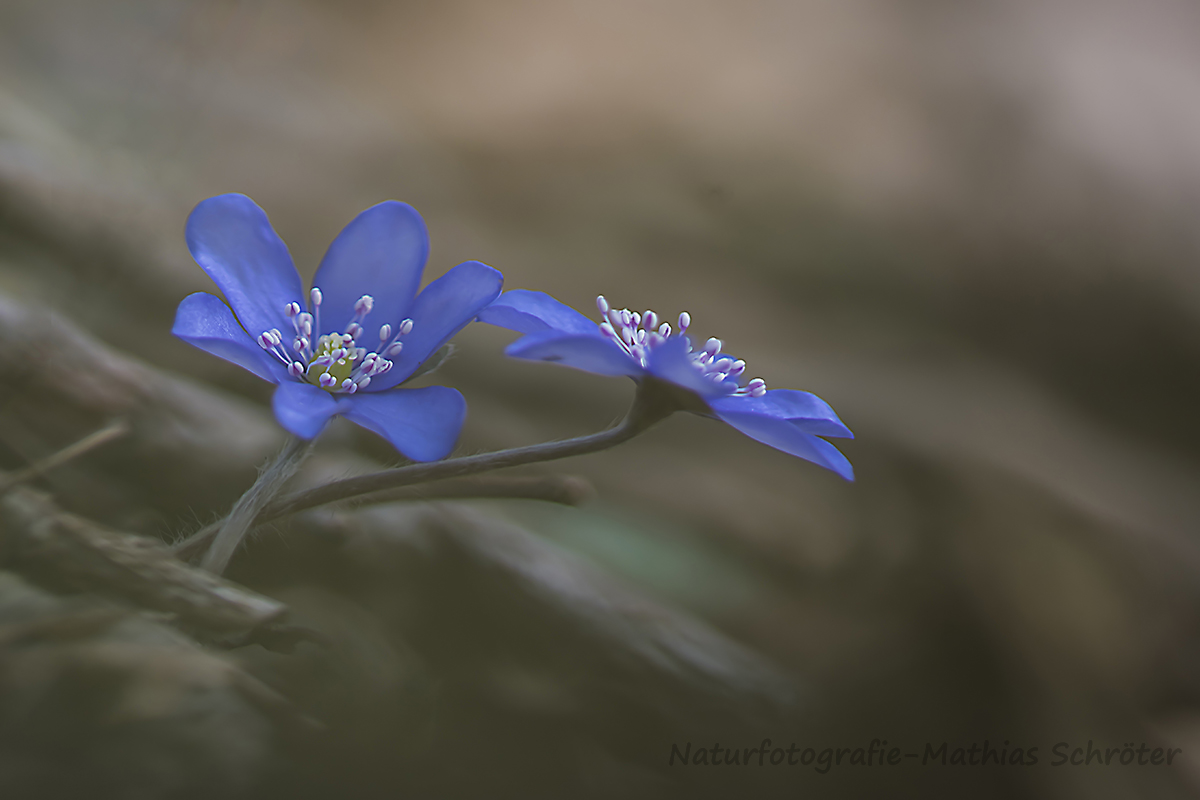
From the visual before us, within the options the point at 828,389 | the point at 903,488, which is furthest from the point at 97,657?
the point at 828,389

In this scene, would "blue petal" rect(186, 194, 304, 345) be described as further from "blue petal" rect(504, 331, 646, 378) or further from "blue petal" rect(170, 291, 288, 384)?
"blue petal" rect(504, 331, 646, 378)

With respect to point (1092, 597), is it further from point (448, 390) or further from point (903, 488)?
point (448, 390)

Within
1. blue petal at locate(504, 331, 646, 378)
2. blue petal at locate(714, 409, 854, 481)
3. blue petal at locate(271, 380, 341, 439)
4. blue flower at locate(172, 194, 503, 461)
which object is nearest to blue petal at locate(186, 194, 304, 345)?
blue flower at locate(172, 194, 503, 461)

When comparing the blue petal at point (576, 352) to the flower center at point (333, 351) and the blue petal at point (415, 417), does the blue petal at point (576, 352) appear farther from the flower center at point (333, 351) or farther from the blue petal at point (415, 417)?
the flower center at point (333, 351)

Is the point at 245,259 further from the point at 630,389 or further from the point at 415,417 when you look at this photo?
the point at 630,389

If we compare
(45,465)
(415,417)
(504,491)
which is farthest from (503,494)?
(45,465)
